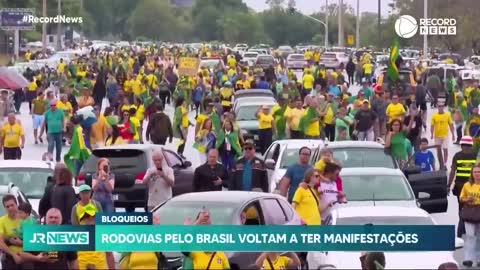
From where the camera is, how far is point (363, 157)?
941 inches

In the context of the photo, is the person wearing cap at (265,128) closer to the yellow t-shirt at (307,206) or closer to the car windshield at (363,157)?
the car windshield at (363,157)

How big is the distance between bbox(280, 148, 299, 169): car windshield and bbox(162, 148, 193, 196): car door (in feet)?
4.87

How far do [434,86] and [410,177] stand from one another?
30848mm

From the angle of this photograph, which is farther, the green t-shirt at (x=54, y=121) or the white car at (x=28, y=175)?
the green t-shirt at (x=54, y=121)

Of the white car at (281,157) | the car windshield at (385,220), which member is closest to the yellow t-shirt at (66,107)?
the white car at (281,157)

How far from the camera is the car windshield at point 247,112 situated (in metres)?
36.1

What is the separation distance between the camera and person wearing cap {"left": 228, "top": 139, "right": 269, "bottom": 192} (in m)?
21.6

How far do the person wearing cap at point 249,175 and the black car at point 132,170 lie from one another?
183 centimetres

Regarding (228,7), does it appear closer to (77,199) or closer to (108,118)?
(108,118)

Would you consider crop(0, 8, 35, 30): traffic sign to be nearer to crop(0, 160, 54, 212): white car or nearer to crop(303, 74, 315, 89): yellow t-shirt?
crop(303, 74, 315, 89): yellow t-shirt

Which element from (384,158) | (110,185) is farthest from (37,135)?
(110,185)

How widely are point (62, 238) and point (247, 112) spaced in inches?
873

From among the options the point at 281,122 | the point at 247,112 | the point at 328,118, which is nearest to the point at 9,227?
the point at 281,122

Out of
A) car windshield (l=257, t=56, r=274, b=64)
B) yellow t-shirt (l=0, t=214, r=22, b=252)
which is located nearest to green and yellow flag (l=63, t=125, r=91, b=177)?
yellow t-shirt (l=0, t=214, r=22, b=252)
